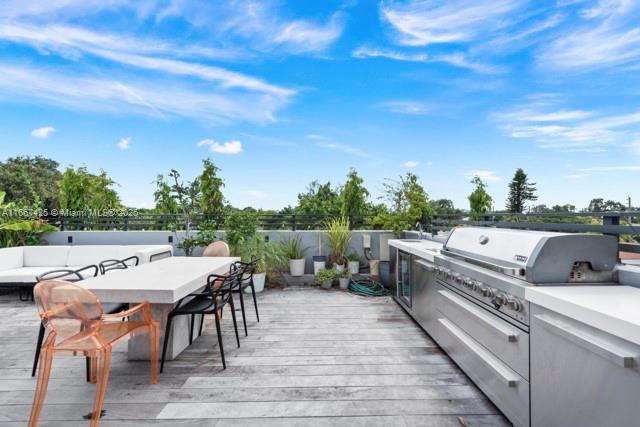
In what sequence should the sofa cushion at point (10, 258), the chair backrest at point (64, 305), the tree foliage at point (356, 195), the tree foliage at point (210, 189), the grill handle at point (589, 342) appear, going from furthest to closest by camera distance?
the tree foliage at point (356, 195) → the tree foliage at point (210, 189) → the sofa cushion at point (10, 258) → the chair backrest at point (64, 305) → the grill handle at point (589, 342)

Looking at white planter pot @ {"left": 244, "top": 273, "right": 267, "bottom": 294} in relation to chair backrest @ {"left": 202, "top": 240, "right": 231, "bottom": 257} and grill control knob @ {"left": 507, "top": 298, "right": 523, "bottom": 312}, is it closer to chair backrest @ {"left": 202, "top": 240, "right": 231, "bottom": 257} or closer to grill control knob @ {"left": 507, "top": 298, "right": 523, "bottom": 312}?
chair backrest @ {"left": 202, "top": 240, "right": 231, "bottom": 257}

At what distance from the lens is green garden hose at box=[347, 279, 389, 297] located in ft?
17.1

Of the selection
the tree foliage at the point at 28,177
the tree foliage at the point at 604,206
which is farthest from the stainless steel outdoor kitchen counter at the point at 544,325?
the tree foliage at the point at 28,177

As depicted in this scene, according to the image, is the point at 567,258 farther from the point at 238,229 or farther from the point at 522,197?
the point at 522,197

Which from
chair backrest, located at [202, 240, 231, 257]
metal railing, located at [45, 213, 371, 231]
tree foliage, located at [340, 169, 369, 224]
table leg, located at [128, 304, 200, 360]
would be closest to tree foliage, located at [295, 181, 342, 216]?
tree foliage, located at [340, 169, 369, 224]

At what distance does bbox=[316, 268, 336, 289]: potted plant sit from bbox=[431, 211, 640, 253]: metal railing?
238cm

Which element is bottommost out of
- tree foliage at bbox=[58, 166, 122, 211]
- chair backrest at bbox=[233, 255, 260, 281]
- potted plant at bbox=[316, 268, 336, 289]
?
potted plant at bbox=[316, 268, 336, 289]

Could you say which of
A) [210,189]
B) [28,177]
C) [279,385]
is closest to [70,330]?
[279,385]

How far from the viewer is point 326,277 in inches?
223

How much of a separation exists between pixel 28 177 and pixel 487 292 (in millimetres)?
22111

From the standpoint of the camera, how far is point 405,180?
242 inches

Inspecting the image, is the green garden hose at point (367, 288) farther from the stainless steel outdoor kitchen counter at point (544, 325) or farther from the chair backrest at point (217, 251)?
the stainless steel outdoor kitchen counter at point (544, 325)

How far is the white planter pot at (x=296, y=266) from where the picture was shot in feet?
19.4

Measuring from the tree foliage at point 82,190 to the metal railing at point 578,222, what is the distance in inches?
275
